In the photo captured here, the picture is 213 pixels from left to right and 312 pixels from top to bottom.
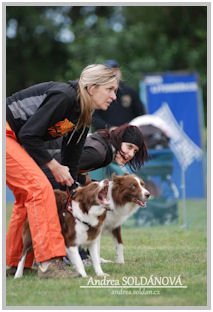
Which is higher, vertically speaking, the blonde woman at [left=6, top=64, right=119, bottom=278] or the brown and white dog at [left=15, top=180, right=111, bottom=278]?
the blonde woman at [left=6, top=64, right=119, bottom=278]

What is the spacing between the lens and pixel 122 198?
666cm

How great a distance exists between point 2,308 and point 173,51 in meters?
17.2

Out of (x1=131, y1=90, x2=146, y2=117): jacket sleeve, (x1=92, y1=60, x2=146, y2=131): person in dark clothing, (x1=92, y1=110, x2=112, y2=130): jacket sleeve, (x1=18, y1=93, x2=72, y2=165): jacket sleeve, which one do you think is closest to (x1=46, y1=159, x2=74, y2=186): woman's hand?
(x1=18, y1=93, x2=72, y2=165): jacket sleeve

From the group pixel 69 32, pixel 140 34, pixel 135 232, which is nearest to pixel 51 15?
pixel 69 32

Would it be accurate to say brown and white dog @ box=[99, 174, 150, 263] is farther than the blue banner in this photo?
No

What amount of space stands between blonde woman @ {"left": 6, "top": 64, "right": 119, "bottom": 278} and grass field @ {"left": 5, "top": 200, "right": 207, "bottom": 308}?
31 centimetres

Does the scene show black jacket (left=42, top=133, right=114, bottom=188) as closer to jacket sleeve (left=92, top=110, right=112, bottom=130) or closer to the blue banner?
jacket sleeve (left=92, top=110, right=112, bottom=130)

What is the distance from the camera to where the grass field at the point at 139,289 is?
15.4 ft

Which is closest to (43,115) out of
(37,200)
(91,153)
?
(37,200)

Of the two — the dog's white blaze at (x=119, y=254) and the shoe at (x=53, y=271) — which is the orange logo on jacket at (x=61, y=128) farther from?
the dog's white blaze at (x=119, y=254)

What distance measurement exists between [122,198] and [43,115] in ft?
5.45

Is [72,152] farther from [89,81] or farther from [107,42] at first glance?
[107,42]

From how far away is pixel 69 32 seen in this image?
74.3ft

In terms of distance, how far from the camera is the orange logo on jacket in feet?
17.7
